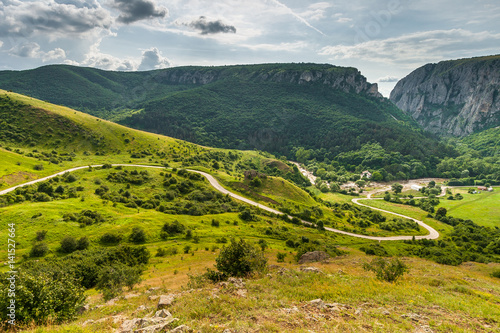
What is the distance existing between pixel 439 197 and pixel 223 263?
192 m

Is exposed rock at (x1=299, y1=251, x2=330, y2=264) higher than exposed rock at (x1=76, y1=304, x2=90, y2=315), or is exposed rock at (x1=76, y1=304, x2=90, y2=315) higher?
exposed rock at (x1=76, y1=304, x2=90, y2=315)

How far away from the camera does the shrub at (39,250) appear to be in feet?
141

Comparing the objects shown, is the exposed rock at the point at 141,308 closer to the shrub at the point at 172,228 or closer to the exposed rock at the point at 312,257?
the exposed rock at the point at 312,257

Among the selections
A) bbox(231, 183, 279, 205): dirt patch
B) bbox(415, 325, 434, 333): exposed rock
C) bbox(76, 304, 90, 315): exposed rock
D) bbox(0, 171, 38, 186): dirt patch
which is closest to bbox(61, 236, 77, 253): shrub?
bbox(76, 304, 90, 315): exposed rock

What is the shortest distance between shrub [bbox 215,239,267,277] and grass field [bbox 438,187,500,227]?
151 m

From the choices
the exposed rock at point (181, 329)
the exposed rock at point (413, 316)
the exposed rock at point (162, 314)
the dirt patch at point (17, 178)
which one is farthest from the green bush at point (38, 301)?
the dirt patch at point (17, 178)

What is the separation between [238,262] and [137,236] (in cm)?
3682

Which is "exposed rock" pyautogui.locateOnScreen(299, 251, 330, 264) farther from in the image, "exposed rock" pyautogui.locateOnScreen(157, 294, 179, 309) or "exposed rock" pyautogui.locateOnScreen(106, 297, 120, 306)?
"exposed rock" pyautogui.locateOnScreen(106, 297, 120, 306)

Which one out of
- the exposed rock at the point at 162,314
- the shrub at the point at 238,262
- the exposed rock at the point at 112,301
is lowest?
the exposed rock at the point at 112,301

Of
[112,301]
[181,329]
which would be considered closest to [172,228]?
[112,301]

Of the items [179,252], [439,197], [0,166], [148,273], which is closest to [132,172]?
[0,166]

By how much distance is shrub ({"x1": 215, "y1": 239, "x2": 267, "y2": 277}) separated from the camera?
2950cm

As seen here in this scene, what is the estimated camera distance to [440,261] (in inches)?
2393

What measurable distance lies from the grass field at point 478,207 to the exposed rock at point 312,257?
127 metres
